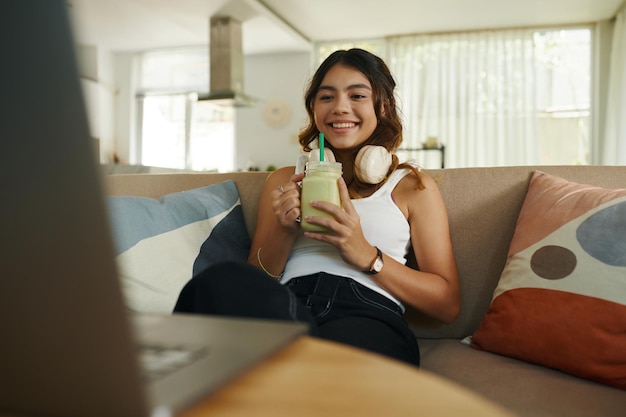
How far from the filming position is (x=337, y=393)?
36cm

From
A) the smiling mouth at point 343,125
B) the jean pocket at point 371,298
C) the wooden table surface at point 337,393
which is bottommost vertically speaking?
the jean pocket at point 371,298

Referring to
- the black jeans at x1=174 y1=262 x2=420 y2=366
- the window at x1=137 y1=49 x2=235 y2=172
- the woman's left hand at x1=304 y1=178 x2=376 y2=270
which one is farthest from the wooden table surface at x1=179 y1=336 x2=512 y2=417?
the window at x1=137 y1=49 x2=235 y2=172

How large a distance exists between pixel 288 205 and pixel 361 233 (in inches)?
7.3

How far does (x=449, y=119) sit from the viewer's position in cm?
780

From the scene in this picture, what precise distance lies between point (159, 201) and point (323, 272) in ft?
1.73

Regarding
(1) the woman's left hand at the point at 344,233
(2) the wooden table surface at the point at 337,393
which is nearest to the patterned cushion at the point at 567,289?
(1) the woman's left hand at the point at 344,233

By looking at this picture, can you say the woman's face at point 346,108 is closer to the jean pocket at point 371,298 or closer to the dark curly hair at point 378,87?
the dark curly hair at point 378,87

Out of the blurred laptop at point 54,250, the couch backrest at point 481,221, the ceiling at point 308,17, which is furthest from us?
the ceiling at point 308,17

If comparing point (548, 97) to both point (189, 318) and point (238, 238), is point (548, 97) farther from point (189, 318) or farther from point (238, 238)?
point (189, 318)

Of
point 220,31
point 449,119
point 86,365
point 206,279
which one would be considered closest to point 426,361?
point 206,279

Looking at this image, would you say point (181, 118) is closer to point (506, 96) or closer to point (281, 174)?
point (506, 96)

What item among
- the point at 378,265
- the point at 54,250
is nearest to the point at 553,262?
the point at 378,265

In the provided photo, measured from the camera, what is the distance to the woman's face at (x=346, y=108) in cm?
166

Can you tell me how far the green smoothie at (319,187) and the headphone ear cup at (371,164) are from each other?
22 centimetres
